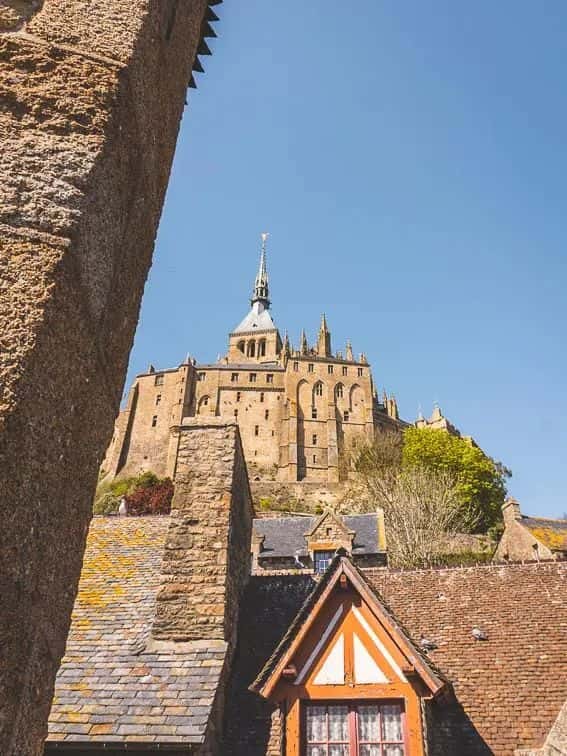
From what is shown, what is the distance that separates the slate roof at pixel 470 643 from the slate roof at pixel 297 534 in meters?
13.4

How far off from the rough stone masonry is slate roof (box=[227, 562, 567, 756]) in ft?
18.6

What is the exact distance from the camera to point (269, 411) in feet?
277

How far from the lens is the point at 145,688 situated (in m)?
7.14

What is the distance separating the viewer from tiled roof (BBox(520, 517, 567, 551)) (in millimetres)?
29469

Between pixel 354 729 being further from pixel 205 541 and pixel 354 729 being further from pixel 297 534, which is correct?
pixel 297 534

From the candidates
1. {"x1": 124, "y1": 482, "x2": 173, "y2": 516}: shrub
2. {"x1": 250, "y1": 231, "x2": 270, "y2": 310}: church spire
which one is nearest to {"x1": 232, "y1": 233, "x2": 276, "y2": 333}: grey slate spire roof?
{"x1": 250, "y1": 231, "x2": 270, "y2": 310}: church spire

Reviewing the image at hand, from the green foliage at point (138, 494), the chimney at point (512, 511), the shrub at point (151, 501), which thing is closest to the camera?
the chimney at point (512, 511)

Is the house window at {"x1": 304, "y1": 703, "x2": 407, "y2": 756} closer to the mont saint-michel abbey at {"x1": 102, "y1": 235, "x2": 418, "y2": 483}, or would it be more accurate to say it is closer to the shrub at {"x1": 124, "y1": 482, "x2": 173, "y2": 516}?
the shrub at {"x1": 124, "y1": 482, "x2": 173, "y2": 516}

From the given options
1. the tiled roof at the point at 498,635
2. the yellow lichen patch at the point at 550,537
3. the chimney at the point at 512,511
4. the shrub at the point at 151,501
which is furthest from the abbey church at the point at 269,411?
the tiled roof at the point at 498,635

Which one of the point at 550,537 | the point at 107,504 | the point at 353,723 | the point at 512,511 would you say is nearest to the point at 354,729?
the point at 353,723

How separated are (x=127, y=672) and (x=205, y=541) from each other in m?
1.82

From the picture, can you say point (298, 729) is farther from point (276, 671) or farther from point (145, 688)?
point (145, 688)

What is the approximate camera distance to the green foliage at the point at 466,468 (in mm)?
51188

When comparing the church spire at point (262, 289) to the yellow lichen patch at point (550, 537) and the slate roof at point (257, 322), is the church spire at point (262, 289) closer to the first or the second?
the slate roof at point (257, 322)
